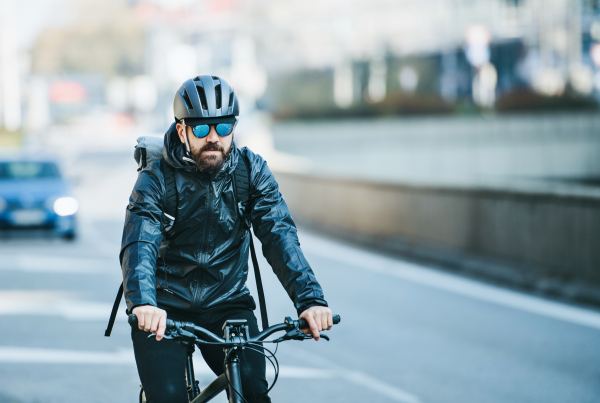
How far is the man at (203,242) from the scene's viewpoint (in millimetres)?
3582

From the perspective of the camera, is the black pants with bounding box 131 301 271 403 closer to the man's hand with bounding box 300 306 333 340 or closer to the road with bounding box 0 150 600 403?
the man's hand with bounding box 300 306 333 340

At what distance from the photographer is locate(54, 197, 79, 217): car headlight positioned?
1581cm

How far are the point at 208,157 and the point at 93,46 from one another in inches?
5859

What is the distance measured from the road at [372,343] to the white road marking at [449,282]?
2cm

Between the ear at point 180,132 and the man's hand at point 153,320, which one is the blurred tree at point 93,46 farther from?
the man's hand at point 153,320

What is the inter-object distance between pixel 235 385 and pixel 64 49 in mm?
149015

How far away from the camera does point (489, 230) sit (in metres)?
11.6

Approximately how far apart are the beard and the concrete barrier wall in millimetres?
6630

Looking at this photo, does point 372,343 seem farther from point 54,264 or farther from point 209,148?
point 54,264

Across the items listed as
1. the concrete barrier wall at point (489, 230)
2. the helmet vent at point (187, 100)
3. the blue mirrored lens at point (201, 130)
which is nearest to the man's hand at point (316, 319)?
the blue mirrored lens at point (201, 130)

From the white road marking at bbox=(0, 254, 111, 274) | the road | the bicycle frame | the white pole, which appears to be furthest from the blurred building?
the bicycle frame

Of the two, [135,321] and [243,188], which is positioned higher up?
[243,188]

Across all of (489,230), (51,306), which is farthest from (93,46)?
(51,306)

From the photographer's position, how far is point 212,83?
3.64m
